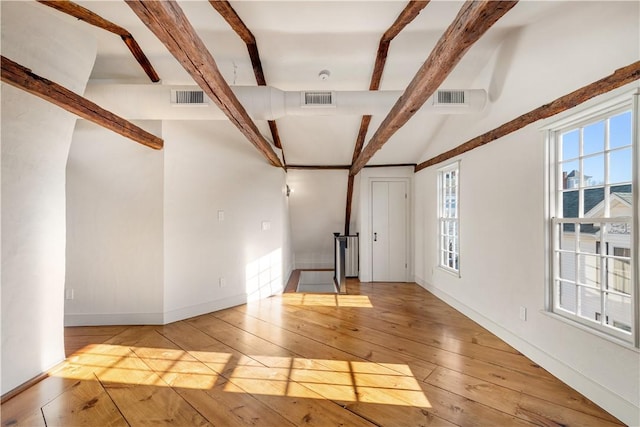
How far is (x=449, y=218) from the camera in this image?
154 inches

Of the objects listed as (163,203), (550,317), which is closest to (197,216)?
(163,203)

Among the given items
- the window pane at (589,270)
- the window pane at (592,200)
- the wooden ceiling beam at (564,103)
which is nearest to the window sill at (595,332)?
the window pane at (589,270)

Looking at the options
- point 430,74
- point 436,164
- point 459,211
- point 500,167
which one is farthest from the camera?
Answer: point 436,164

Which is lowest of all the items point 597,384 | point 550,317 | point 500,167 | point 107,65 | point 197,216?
point 597,384

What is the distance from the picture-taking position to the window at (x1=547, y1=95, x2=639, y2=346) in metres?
1.71

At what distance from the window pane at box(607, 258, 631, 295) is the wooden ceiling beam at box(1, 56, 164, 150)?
406 centimetres

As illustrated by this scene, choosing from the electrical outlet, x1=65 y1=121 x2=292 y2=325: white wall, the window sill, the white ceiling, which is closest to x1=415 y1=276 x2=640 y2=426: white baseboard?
the electrical outlet

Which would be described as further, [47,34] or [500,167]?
[500,167]

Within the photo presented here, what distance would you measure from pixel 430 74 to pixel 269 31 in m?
1.62

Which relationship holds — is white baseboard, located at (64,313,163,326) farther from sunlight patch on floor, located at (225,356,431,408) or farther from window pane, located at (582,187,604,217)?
window pane, located at (582,187,604,217)

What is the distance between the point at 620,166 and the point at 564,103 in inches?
24.5

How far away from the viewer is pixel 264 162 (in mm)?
4168

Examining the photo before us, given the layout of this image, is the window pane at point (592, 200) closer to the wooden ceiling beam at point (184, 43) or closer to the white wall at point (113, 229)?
the wooden ceiling beam at point (184, 43)

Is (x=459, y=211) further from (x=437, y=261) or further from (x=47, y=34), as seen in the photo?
(x=47, y=34)
